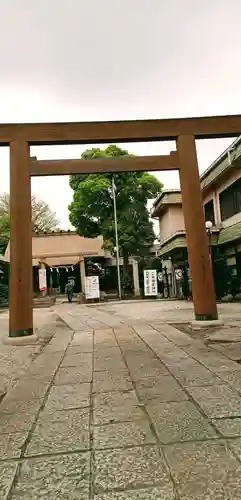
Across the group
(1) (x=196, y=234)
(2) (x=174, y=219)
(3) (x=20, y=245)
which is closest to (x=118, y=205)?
(2) (x=174, y=219)

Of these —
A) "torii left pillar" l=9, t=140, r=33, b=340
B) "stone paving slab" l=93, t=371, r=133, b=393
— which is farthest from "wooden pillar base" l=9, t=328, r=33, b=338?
"stone paving slab" l=93, t=371, r=133, b=393

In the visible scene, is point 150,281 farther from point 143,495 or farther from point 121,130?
point 143,495

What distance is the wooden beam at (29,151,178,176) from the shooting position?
8.71m

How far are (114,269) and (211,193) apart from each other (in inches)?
749

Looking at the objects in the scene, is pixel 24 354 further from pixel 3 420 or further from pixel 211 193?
pixel 211 193

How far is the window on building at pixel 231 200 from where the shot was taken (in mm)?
16750

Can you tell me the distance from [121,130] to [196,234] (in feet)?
9.01

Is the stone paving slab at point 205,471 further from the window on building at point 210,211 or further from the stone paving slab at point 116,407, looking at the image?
the window on building at point 210,211

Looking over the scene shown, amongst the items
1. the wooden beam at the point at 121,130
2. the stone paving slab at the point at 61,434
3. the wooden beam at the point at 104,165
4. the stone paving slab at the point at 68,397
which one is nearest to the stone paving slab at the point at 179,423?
the stone paving slab at the point at 61,434

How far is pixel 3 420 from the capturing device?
355 centimetres

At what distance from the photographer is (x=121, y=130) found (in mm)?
8633

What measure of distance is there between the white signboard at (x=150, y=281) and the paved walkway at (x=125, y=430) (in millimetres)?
16939

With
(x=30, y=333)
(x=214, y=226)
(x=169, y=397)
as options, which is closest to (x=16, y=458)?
(x=169, y=397)

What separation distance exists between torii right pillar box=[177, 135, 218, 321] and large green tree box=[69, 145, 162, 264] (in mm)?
20641
